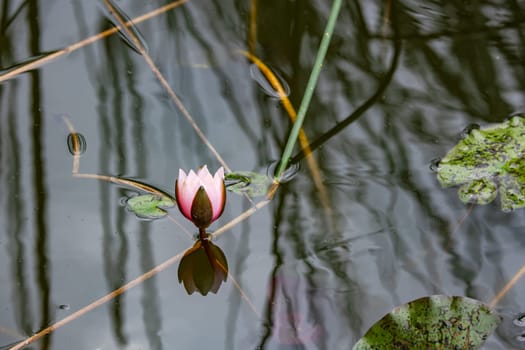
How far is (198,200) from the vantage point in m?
1.38

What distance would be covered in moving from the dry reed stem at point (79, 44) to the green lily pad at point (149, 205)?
0.55 metres

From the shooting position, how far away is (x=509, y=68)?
72.4 inches

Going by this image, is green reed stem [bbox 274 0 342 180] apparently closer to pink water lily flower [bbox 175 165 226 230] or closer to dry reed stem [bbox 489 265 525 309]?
pink water lily flower [bbox 175 165 226 230]

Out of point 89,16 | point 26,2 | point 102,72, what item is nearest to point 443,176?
point 102,72

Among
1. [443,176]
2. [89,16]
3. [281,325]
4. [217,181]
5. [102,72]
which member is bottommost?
[281,325]

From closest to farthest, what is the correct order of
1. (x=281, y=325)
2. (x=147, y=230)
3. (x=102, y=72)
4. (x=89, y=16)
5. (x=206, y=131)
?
(x=281, y=325), (x=147, y=230), (x=206, y=131), (x=102, y=72), (x=89, y=16)

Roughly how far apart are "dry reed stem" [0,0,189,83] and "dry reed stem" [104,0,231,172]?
3 cm

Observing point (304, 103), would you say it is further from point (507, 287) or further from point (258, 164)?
point (507, 287)

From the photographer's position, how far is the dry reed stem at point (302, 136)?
156cm

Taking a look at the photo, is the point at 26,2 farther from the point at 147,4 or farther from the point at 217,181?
the point at 217,181

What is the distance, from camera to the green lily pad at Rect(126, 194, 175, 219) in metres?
1.50

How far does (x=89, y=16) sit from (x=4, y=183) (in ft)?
2.09

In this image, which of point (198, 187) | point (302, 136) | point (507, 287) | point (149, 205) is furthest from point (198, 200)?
point (507, 287)

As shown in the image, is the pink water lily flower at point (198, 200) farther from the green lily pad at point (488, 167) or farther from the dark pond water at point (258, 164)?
the green lily pad at point (488, 167)
